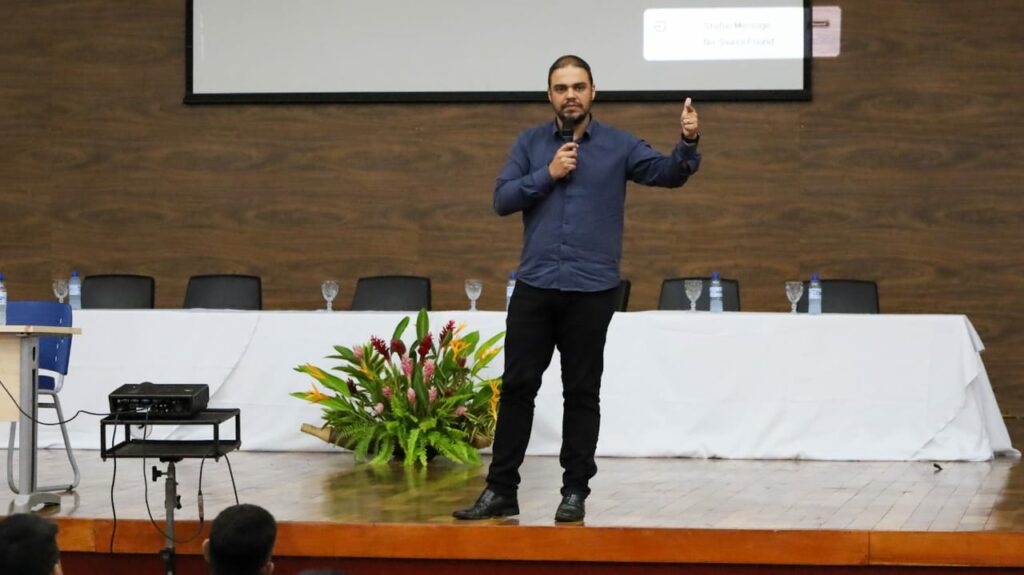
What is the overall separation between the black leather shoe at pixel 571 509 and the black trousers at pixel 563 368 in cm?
2

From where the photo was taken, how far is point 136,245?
732cm

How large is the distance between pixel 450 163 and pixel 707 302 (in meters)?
1.92

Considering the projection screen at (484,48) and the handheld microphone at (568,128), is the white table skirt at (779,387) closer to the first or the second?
the handheld microphone at (568,128)

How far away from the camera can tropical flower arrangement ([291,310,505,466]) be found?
462 cm

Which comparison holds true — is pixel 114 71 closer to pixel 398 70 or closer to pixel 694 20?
pixel 398 70

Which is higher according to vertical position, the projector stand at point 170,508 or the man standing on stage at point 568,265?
the man standing on stage at point 568,265

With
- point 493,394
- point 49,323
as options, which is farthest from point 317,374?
point 49,323

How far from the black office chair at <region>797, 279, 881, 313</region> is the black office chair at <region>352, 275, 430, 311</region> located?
74.7 inches

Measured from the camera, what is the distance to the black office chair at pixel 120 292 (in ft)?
20.0

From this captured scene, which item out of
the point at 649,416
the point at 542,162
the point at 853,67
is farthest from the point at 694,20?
the point at 542,162

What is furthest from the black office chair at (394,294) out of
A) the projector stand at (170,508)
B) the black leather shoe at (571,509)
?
the projector stand at (170,508)

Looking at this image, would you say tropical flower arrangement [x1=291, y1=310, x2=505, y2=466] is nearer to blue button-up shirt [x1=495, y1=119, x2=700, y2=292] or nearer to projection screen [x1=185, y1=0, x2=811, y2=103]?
blue button-up shirt [x1=495, y1=119, x2=700, y2=292]

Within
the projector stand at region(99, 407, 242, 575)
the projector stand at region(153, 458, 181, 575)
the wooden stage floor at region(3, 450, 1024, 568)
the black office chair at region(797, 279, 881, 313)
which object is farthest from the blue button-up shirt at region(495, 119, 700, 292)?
the black office chair at region(797, 279, 881, 313)

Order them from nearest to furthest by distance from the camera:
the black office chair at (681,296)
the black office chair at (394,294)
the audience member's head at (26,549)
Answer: the audience member's head at (26,549), the black office chair at (681,296), the black office chair at (394,294)
